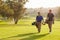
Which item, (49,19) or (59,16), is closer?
(49,19)

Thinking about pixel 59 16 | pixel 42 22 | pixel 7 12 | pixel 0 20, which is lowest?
pixel 59 16

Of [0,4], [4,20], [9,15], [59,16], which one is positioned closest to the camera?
[0,4]

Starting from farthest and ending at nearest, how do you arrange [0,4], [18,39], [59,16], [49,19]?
[59,16] < [0,4] < [49,19] < [18,39]

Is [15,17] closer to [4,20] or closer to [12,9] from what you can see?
[12,9]

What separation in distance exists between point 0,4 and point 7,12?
9.82 ft

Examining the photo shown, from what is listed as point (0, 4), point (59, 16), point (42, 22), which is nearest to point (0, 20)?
point (0, 4)

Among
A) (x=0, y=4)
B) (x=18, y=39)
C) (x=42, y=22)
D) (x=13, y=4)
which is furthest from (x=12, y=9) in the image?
(x=18, y=39)

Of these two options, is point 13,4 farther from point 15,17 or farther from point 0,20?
point 0,20

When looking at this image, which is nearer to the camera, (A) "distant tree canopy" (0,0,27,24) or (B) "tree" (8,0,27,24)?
(A) "distant tree canopy" (0,0,27,24)

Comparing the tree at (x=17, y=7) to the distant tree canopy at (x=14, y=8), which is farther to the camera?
the tree at (x=17, y=7)

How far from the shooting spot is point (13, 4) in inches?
1754

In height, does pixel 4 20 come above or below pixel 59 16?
above

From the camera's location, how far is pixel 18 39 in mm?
14766

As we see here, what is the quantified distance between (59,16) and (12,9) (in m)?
31.3
